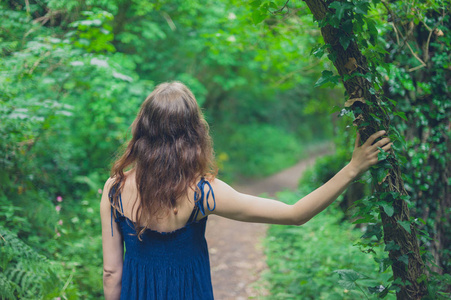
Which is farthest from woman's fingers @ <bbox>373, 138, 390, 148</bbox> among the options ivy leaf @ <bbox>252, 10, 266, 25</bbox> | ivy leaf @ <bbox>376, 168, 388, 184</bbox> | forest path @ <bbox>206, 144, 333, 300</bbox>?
forest path @ <bbox>206, 144, 333, 300</bbox>

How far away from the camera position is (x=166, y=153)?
5.46 ft

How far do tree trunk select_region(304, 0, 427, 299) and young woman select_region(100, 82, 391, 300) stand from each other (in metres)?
0.15

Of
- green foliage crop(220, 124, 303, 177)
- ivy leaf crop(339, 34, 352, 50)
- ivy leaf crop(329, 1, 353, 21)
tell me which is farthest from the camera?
green foliage crop(220, 124, 303, 177)

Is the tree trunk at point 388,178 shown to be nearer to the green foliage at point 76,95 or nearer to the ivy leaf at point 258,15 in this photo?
the ivy leaf at point 258,15

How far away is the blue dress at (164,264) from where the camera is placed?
172 cm

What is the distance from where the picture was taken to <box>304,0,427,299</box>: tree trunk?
1643mm

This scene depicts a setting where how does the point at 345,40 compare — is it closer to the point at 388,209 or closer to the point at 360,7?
the point at 360,7

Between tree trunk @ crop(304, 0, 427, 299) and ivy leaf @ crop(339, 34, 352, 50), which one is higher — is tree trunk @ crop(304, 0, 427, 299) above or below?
below

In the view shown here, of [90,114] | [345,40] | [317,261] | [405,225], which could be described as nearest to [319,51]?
[345,40]

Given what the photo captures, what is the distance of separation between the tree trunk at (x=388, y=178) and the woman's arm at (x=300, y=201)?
9 centimetres

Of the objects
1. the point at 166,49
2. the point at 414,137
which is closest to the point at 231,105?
the point at 166,49

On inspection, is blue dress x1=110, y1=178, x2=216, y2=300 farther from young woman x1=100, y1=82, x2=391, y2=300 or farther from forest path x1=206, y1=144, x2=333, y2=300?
forest path x1=206, y1=144, x2=333, y2=300

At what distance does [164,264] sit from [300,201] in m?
0.74

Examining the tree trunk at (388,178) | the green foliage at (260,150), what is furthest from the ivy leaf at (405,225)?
the green foliage at (260,150)
